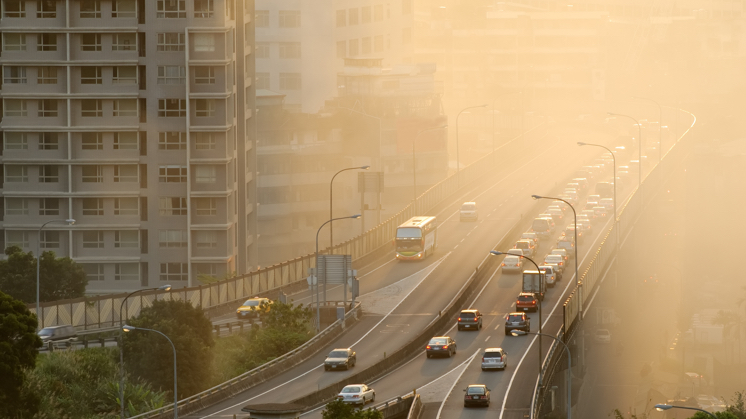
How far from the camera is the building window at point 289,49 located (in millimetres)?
167125

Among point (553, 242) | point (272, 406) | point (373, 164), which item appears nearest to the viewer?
point (272, 406)

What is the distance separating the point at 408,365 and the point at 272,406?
18.9 m

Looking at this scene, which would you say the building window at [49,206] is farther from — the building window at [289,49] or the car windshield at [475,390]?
the building window at [289,49]

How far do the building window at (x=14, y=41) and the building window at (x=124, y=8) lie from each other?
309 inches

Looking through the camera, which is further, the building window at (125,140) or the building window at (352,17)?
the building window at (352,17)

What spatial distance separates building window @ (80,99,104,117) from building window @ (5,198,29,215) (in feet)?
30.2

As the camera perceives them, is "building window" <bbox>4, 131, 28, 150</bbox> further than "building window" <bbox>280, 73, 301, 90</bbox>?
No

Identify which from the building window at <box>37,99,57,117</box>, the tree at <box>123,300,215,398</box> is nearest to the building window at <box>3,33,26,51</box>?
the building window at <box>37,99,57,117</box>

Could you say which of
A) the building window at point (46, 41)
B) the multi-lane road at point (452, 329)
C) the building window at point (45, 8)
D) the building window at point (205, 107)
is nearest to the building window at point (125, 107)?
the building window at point (205, 107)

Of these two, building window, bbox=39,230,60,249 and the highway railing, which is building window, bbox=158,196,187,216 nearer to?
building window, bbox=39,230,60,249

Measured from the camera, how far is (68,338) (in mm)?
77000

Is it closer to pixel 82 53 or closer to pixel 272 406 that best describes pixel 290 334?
pixel 272 406

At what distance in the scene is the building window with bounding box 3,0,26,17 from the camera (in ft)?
342

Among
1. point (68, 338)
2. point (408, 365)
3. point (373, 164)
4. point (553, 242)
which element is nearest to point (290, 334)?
point (408, 365)
